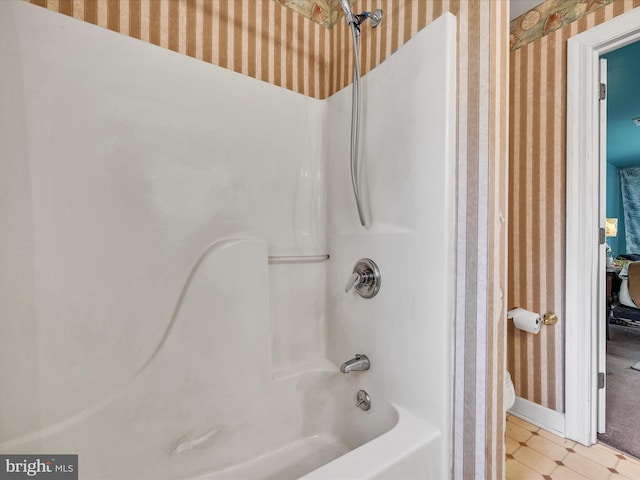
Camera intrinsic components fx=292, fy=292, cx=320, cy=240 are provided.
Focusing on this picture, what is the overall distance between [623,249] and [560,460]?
6216 millimetres

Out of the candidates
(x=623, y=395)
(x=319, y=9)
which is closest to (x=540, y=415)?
(x=623, y=395)

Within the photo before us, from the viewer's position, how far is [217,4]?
4.20ft

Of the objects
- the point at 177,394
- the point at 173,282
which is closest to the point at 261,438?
the point at 177,394

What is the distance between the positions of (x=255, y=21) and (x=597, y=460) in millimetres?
2629

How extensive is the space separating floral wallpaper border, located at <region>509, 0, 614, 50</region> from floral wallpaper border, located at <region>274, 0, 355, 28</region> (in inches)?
41.2

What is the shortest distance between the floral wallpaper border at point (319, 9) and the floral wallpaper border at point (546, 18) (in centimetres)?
105

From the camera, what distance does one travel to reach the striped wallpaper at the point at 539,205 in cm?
157

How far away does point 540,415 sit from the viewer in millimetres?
1642

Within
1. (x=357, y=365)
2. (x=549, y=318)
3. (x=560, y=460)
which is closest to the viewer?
(x=357, y=365)

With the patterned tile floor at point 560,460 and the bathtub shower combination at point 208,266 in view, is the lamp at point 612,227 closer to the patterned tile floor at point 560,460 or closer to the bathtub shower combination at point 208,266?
the patterned tile floor at point 560,460

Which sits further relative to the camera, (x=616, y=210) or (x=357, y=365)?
(x=616, y=210)

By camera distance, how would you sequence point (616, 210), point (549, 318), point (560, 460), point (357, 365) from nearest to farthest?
point (357, 365) < point (560, 460) < point (549, 318) < point (616, 210)

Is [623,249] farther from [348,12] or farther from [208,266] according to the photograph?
[208,266]

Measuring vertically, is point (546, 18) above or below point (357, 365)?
above
